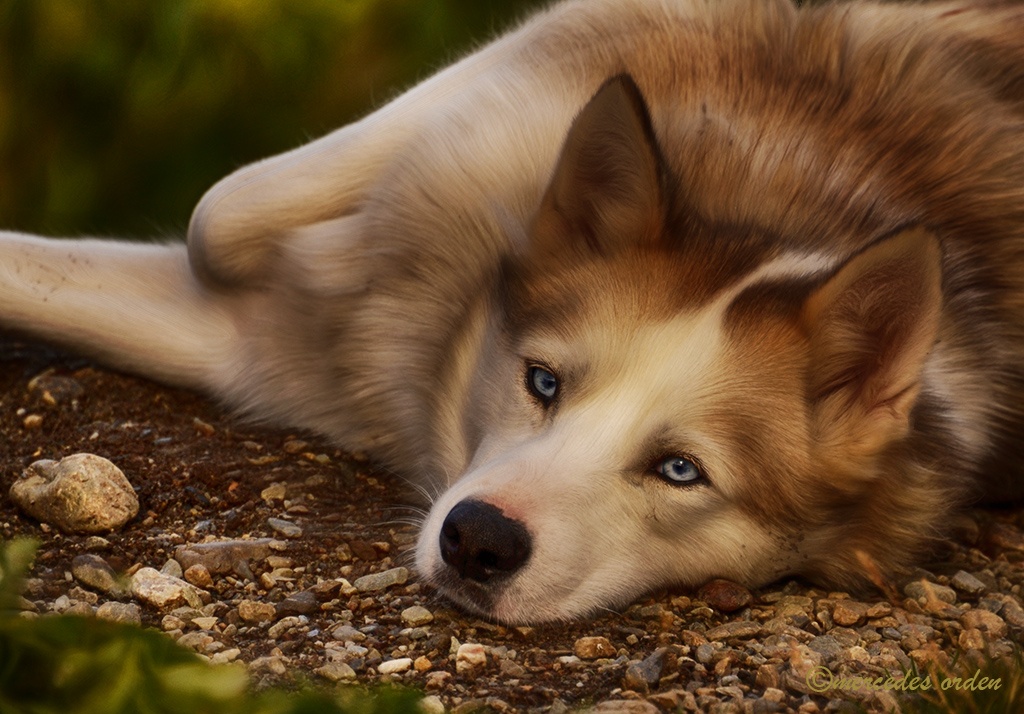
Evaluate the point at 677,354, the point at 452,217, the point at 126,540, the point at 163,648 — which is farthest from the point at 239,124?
the point at 163,648

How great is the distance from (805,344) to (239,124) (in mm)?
3092

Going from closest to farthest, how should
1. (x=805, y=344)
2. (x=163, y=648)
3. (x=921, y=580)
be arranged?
(x=163, y=648)
(x=805, y=344)
(x=921, y=580)

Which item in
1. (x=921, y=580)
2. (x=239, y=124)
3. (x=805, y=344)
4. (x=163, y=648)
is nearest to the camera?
(x=163, y=648)

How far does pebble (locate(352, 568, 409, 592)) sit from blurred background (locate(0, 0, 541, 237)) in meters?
2.03

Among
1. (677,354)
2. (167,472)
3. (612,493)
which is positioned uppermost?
(677,354)

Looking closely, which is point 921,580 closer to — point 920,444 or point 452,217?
point 920,444

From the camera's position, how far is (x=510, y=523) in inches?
101

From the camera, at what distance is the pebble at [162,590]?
2707 millimetres

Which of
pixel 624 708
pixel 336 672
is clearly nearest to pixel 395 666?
pixel 336 672

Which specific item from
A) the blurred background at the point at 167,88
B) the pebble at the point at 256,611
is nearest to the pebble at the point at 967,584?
the pebble at the point at 256,611

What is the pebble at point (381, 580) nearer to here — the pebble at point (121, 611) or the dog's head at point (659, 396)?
the dog's head at point (659, 396)

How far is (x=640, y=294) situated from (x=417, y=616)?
32.8 inches

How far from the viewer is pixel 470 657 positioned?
2.61 m

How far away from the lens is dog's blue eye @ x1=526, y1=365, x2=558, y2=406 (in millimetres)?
2836
